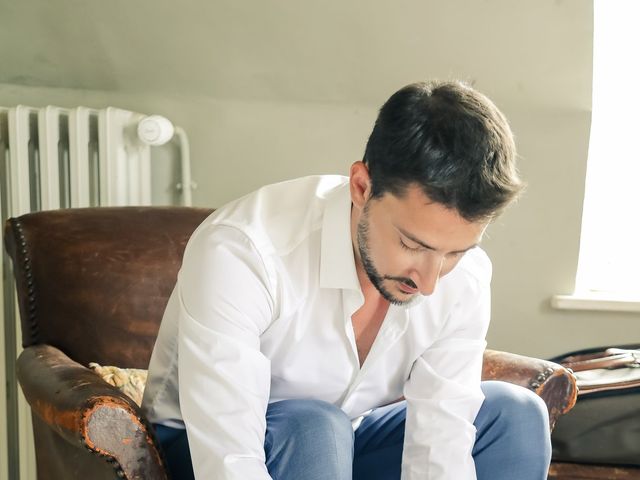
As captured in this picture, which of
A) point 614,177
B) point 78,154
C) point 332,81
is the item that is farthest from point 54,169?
point 614,177

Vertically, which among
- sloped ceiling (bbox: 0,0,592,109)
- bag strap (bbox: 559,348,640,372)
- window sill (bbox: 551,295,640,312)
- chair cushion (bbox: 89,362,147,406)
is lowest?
bag strap (bbox: 559,348,640,372)

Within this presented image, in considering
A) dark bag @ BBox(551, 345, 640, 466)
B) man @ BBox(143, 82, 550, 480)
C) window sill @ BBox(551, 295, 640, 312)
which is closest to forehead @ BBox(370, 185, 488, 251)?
man @ BBox(143, 82, 550, 480)

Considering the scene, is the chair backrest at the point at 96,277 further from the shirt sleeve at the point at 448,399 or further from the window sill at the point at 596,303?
the window sill at the point at 596,303

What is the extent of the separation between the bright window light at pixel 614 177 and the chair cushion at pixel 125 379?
124cm

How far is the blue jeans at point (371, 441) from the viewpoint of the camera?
3.97 ft

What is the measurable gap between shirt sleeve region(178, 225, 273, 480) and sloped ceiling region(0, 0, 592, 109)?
3.73 feet

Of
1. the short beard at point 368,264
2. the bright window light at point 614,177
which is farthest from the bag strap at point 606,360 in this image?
the short beard at point 368,264

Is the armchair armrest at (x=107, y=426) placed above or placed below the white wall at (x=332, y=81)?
below

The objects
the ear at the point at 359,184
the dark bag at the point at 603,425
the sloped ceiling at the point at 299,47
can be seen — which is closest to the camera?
the ear at the point at 359,184

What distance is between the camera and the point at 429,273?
123cm

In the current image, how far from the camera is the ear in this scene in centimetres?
125

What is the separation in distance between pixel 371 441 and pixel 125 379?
456mm

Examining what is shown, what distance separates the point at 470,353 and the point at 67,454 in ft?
2.06

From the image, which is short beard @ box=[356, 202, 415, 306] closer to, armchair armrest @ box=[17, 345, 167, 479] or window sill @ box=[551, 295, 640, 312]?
armchair armrest @ box=[17, 345, 167, 479]
